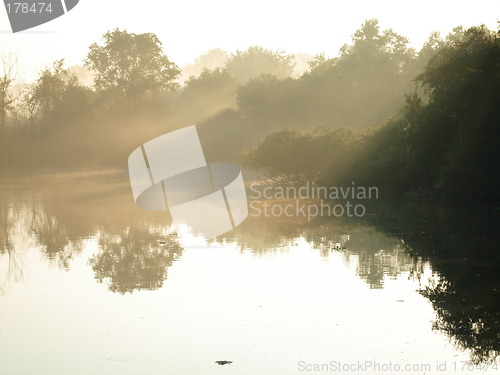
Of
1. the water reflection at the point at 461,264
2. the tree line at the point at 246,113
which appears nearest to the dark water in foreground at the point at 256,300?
the water reflection at the point at 461,264

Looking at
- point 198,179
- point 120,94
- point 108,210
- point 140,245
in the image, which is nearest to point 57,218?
point 108,210

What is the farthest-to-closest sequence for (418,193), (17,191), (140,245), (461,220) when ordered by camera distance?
(17,191) < (418,193) < (461,220) < (140,245)

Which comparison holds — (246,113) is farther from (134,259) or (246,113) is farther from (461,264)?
(461,264)

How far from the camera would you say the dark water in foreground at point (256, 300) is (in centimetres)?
906

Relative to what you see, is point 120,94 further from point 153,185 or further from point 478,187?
point 478,187

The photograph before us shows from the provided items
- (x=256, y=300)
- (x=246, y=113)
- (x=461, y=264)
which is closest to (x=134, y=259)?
(x=256, y=300)

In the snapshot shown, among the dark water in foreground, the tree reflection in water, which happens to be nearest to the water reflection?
the dark water in foreground

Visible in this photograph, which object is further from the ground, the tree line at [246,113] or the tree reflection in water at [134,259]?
the tree line at [246,113]

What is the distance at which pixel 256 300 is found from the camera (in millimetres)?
12070

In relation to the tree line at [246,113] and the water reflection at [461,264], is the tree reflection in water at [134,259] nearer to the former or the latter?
the water reflection at [461,264]

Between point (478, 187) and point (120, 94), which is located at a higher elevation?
point (120, 94)

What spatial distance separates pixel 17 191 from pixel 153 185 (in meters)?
7.11

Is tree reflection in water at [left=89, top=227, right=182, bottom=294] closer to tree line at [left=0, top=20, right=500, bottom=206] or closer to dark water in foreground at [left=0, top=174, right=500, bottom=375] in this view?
dark water in foreground at [left=0, top=174, right=500, bottom=375]

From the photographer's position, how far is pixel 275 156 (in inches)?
1282
